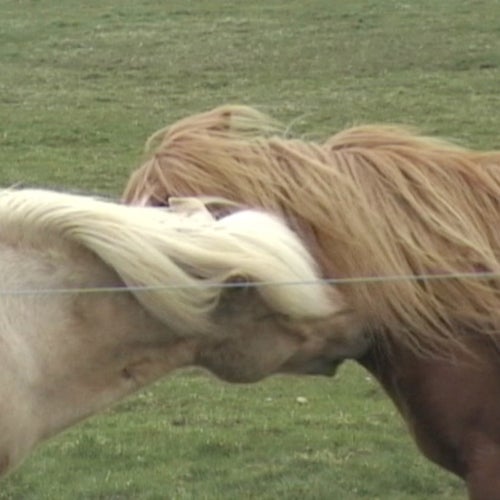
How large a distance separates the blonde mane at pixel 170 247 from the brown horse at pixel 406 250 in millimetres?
194

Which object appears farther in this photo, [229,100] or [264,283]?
[229,100]

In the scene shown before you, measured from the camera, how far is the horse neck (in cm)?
324

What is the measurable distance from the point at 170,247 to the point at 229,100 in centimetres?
1803

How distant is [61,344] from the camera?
3.28 metres

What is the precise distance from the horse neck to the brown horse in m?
0.38

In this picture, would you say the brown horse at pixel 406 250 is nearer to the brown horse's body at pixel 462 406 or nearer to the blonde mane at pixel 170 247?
the brown horse's body at pixel 462 406

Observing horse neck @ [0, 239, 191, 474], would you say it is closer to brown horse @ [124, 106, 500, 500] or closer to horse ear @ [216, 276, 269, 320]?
horse ear @ [216, 276, 269, 320]

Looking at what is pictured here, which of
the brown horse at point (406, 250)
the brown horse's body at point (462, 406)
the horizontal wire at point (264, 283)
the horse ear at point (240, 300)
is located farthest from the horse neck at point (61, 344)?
the brown horse's body at point (462, 406)

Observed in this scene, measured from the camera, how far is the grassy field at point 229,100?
7.49 metres

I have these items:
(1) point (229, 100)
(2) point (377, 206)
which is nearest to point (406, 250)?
(2) point (377, 206)

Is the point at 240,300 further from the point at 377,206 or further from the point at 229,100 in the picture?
the point at 229,100

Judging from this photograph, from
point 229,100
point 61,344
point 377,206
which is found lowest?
point 229,100

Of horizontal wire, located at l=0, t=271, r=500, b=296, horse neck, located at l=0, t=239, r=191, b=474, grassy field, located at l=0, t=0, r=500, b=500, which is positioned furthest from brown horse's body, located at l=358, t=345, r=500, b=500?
grassy field, located at l=0, t=0, r=500, b=500

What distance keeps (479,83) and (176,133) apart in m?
18.3
